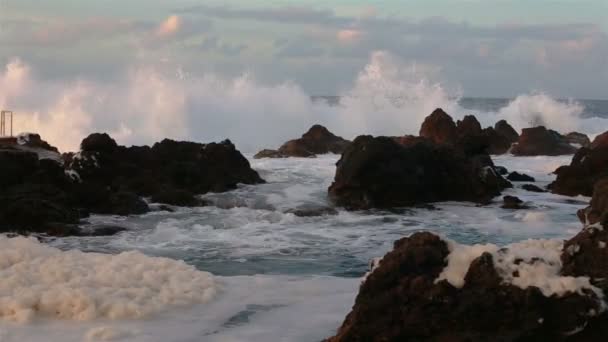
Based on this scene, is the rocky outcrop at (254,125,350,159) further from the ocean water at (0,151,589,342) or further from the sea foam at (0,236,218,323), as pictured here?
the sea foam at (0,236,218,323)

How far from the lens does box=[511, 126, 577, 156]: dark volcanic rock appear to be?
84.4 feet

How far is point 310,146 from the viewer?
87.2 feet

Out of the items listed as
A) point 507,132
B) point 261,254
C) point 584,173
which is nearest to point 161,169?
point 261,254

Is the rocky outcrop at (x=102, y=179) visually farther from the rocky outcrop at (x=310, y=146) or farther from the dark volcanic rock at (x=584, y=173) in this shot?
the rocky outcrop at (x=310, y=146)

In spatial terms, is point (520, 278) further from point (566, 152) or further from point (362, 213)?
point (566, 152)

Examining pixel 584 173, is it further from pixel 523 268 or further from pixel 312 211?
pixel 523 268

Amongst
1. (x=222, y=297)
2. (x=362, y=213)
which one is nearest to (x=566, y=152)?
(x=362, y=213)

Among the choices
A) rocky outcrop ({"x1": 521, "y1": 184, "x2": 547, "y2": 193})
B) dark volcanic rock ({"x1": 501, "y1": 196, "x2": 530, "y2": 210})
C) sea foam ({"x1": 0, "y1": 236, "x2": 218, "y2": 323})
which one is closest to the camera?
sea foam ({"x1": 0, "y1": 236, "x2": 218, "y2": 323})

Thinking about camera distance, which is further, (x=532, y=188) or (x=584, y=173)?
(x=532, y=188)

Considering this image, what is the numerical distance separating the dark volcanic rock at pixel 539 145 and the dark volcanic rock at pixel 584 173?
9.57 m

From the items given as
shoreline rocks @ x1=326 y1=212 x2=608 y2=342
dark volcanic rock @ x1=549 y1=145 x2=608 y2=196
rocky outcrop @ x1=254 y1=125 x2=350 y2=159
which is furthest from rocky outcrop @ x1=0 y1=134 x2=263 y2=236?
rocky outcrop @ x1=254 y1=125 x2=350 y2=159

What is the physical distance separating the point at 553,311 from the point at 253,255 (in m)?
5.32

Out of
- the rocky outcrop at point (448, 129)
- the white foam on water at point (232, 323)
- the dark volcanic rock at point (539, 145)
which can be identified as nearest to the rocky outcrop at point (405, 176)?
the rocky outcrop at point (448, 129)

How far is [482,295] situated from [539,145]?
72.7ft
